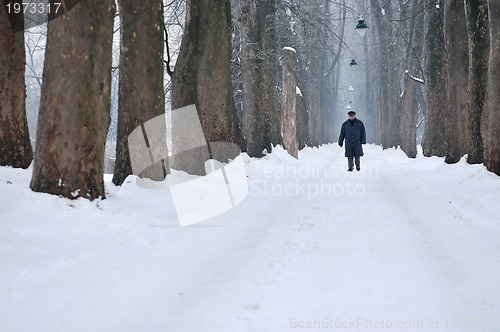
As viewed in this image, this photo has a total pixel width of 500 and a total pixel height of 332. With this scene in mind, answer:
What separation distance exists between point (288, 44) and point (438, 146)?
28.5ft

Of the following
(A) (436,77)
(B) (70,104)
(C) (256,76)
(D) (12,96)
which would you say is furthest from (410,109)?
(B) (70,104)

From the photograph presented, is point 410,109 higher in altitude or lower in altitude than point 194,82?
lower

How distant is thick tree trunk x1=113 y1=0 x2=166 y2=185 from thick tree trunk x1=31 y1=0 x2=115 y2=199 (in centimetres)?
194

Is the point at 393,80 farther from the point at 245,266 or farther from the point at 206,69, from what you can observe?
the point at 245,266

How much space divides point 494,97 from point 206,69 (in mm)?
5564

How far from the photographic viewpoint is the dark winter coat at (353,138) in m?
13.7

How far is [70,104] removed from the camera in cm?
567

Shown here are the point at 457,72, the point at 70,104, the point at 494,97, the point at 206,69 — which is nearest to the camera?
the point at 70,104

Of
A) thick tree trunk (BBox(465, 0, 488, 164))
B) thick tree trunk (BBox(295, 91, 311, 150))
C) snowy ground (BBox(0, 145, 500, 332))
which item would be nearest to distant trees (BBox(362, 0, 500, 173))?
thick tree trunk (BBox(465, 0, 488, 164))

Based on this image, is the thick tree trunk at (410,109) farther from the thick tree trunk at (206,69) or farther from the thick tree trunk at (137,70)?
the thick tree trunk at (137,70)

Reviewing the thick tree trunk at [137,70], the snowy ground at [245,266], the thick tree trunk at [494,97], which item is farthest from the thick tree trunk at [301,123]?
the snowy ground at [245,266]

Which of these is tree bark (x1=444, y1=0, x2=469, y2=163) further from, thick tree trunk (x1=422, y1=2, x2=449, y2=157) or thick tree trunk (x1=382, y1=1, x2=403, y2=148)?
thick tree trunk (x1=382, y1=1, x2=403, y2=148)

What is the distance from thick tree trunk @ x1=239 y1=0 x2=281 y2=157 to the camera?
14.7 metres

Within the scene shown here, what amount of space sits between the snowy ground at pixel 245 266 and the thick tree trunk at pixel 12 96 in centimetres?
54
